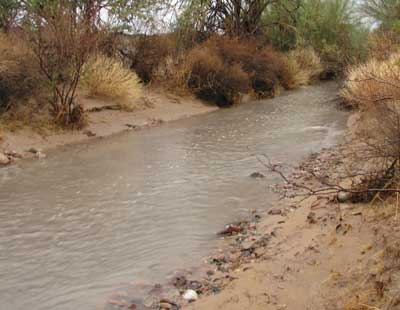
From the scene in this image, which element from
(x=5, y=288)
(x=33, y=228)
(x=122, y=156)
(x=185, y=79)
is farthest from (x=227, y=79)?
(x=5, y=288)

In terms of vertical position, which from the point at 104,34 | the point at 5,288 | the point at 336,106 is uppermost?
the point at 104,34

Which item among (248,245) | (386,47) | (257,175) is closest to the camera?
(248,245)

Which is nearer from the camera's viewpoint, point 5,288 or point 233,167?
point 5,288

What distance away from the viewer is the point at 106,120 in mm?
12656

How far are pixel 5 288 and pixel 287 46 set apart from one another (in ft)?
84.1

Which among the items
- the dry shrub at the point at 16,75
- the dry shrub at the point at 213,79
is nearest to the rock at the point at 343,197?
the dry shrub at the point at 16,75

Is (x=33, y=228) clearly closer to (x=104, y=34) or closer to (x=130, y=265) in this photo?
(x=130, y=265)

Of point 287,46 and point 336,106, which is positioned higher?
point 287,46

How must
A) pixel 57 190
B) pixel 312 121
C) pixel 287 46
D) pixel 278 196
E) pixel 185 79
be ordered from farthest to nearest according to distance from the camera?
pixel 287 46 < pixel 185 79 < pixel 312 121 < pixel 57 190 < pixel 278 196

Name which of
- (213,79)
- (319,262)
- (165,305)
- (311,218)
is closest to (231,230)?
(311,218)

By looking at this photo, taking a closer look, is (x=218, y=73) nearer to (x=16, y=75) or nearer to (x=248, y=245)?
(x=16, y=75)

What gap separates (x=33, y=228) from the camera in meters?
5.71

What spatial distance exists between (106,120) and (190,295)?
9263mm

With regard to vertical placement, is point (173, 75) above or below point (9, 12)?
below
